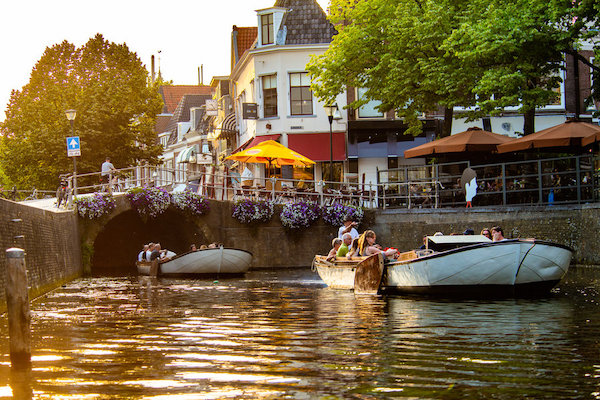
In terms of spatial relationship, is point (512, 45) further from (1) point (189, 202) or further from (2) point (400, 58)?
(1) point (189, 202)

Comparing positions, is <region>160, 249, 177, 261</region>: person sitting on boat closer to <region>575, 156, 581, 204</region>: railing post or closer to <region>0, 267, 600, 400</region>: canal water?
<region>0, 267, 600, 400</region>: canal water

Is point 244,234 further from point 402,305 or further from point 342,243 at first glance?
point 402,305

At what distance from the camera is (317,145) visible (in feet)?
122

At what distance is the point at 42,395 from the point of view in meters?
6.86

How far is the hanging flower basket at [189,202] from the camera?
29906 mm

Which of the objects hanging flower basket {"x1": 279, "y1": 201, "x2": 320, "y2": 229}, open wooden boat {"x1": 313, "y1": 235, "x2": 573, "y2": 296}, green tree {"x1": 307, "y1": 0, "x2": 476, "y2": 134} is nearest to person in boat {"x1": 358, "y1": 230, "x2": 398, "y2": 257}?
open wooden boat {"x1": 313, "y1": 235, "x2": 573, "y2": 296}

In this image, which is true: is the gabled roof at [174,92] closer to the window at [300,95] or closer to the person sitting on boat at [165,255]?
the window at [300,95]

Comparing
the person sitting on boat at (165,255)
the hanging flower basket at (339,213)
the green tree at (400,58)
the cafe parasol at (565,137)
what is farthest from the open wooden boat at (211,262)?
the cafe parasol at (565,137)

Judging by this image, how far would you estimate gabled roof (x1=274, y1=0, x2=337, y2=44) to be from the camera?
3841 cm

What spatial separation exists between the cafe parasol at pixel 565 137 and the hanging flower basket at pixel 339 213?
7070 mm

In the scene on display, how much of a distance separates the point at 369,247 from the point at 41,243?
6.88 metres

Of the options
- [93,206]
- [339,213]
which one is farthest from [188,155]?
[93,206]

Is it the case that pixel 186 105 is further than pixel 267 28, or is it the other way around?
pixel 186 105

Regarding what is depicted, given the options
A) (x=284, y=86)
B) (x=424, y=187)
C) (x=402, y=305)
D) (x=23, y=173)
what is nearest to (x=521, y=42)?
(x=424, y=187)
